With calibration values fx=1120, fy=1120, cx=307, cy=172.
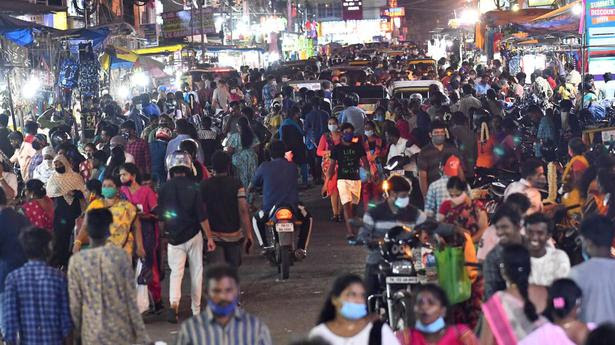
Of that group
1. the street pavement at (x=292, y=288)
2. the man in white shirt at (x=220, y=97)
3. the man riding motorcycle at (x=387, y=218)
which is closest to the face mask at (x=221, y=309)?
the man riding motorcycle at (x=387, y=218)

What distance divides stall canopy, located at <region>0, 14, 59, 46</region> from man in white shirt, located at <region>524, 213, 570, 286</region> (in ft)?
46.9

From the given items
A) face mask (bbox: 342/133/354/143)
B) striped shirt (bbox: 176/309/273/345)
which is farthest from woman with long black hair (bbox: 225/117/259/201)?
striped shirt (bbox: 176/309/273/345)

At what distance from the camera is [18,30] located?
790 inches

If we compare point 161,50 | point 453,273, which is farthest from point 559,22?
point 161,50

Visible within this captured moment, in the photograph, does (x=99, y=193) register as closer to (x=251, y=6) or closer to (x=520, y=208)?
(x=520, y=208)

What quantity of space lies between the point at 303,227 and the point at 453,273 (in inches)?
199

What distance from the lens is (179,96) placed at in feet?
87.0

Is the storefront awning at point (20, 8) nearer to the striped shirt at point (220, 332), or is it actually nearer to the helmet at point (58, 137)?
the helmet at point (58, 137)

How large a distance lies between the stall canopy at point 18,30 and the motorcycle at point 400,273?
12.5 meters

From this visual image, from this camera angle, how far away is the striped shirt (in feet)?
20.7

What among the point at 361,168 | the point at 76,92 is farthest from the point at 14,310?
the point at 76,92

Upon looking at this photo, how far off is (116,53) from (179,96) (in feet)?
5.85

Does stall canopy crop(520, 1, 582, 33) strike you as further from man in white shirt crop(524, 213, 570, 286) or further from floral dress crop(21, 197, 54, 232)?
man in white shirt crop(524, 213, 570, 286)

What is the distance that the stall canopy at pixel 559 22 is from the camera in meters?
23.5
